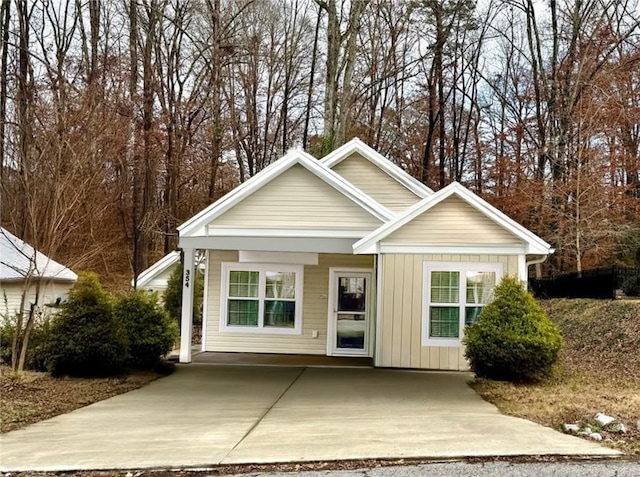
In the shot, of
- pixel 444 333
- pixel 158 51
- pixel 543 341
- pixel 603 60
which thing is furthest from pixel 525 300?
pixel 158 51

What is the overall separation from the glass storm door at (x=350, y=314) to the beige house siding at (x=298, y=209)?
2005 mm

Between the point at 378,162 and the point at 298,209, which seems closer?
the point at 298,209

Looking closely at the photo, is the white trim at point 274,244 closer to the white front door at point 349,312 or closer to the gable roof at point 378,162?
the white front door at point 349,312

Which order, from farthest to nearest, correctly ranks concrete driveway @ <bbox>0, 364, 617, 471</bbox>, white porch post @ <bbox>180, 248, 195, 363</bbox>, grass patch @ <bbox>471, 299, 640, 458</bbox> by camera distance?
A: white porch post @ <bbox>180, 248, 195, 363</bbox>, grass patch @ <bbox>471, 299, 640, 458</bbox>, concrete driveway @ <bbox>0, 364, 617, 471</bbox>

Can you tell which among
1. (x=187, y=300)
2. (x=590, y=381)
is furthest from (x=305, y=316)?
(x=590, y=381)

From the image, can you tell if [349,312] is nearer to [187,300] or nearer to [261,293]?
[261,293]

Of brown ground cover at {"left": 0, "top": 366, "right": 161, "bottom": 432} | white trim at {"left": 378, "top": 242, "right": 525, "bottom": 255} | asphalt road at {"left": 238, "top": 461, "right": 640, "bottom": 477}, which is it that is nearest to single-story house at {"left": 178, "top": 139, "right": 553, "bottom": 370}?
white trim at {"left": 378, "top": 242, "right": 525, "bottom": 255}

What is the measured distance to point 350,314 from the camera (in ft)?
45.3

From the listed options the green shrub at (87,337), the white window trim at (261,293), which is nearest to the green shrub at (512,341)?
the white window trim at (261,293)

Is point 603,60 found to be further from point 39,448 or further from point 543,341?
point 39,448

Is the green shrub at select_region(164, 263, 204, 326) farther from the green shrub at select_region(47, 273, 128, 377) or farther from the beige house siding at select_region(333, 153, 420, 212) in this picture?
the green shrub at select_region(47, 273, 128, 377)

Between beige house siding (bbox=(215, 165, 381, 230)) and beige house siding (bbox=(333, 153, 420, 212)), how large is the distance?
290cm

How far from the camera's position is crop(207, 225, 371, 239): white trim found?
1212 cm

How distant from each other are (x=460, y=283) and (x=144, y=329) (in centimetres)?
593
